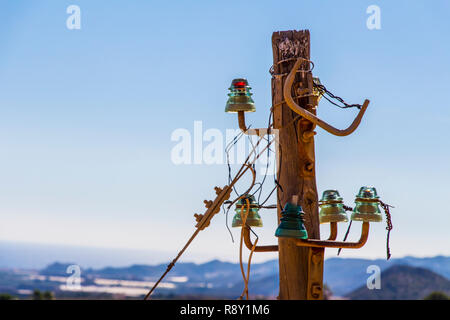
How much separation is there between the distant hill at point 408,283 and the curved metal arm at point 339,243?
183ft

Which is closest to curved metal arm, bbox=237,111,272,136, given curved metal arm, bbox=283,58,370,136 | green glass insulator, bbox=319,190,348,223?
curved metal arm, bbox=283,58,370,136

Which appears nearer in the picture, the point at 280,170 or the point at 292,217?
the point at 292,217

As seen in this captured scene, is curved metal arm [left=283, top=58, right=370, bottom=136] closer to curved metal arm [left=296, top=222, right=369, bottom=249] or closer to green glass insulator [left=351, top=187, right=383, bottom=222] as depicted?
green glass insulator [left=351, top=187, right=383, bottom=222]

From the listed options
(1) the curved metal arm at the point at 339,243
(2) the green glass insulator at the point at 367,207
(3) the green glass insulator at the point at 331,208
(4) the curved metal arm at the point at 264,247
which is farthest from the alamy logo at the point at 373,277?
(2) the green glass insulator at the point at 367,207

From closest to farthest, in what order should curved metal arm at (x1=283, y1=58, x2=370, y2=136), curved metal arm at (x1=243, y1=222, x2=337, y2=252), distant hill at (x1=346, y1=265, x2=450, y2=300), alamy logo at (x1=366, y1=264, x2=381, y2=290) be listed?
curved metal arm at (x1=283, y1=58, x2=370, y2=136)
curved metal arm at (x1=243, y1=222, x2=337, y2=252)
alamy logo at (x1=366, y1=264, x2=381, y2=290)
distant hill at (x1=346, y1=265, x2=450, y2=300)

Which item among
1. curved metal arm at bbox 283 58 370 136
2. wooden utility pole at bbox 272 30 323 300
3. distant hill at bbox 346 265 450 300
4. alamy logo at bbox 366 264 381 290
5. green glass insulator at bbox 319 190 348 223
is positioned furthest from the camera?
distant hill at bbox 346 265 450 300

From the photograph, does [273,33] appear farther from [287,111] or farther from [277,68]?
[287,111]

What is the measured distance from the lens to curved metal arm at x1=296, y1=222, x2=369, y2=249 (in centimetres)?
703

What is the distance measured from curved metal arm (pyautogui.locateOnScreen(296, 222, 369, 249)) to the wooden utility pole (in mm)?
120

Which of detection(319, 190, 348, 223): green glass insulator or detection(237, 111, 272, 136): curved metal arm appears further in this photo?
detection(237, 111, 272, 136): curved metal arm

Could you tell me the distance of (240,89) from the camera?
25.7ft
